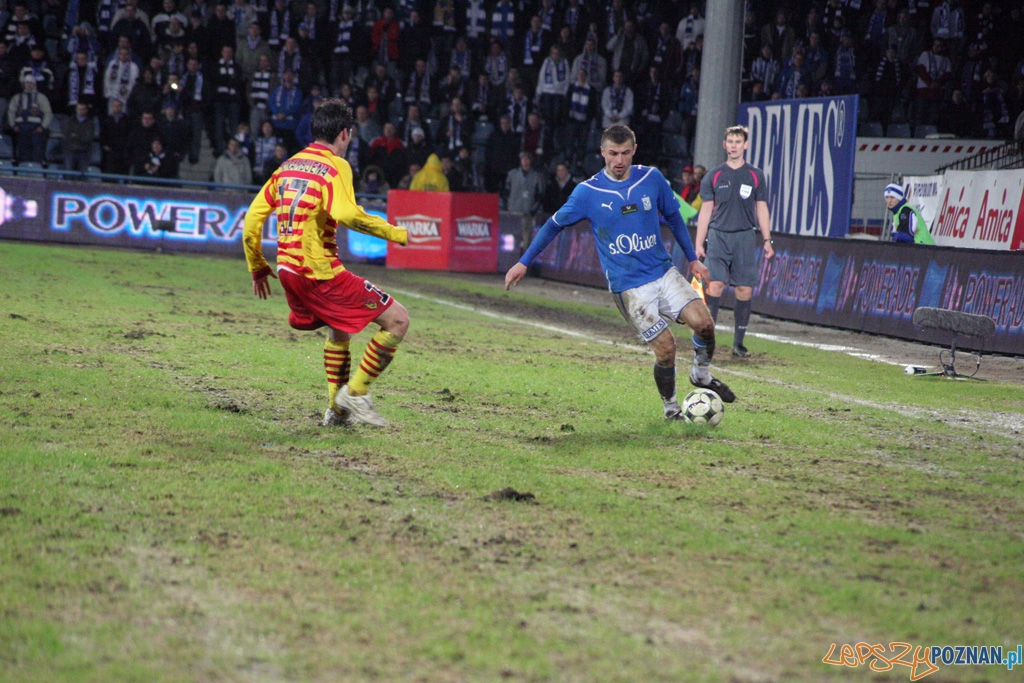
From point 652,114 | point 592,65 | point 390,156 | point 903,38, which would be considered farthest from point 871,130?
point 390,156

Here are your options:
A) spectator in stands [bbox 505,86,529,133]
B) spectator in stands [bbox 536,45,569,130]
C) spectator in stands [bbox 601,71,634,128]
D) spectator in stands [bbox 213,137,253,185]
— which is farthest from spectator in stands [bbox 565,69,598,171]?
spectator in stands [bbox 213,137,253,185]

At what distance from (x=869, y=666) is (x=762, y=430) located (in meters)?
4.03

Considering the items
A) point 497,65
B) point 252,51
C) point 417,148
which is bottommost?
point 417,148

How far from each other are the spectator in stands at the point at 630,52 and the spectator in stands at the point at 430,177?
196 inches

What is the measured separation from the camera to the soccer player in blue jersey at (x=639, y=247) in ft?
24.1

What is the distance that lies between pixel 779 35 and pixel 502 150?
718cm

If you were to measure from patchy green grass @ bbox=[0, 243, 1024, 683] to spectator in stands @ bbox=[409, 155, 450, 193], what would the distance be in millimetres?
13971

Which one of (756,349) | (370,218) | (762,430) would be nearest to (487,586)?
(370,218)

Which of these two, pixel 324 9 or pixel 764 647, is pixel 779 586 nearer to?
pixel 764 647

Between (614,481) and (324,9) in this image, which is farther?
(324,9)

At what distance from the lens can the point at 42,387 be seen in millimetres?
7641

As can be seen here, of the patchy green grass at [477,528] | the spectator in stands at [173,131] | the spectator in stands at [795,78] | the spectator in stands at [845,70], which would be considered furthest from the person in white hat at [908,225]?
the spectator in stands at [173,131]

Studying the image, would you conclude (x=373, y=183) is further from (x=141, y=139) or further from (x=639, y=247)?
(x=639, y=247)

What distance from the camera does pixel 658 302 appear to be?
7352 mm
